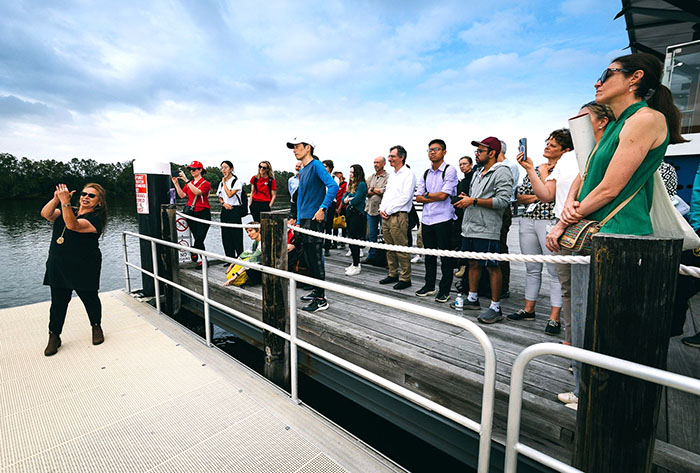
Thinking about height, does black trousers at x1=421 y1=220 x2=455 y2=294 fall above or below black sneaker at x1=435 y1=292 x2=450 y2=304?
above

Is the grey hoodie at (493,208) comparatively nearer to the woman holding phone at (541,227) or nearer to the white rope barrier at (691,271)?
the woman holding phone at (541,227)

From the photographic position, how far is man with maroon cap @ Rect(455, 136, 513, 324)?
11.1 feet

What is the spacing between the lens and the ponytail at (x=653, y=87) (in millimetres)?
1694

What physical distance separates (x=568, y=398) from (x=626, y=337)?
37.6 inches

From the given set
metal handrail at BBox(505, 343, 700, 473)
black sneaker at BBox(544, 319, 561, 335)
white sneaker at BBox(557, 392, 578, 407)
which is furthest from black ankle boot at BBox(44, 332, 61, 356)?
black sneaker at BBox(544, 319, 561, 335)

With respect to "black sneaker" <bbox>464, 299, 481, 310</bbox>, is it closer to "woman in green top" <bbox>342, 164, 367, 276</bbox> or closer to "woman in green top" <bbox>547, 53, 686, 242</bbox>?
"woman in green top" <bbox>547, 53, 686, 242</bbox>

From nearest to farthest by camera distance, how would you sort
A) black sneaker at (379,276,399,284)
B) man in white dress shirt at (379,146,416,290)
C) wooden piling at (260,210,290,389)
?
1. wooden piling at (260,210,290,389)
2. man in white dress shirt at (379,146,416,290)
3. black sneaker at (379,276,399,284)

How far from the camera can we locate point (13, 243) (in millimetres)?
17656

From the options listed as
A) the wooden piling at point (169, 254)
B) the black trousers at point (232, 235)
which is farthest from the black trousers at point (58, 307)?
the black trousers at point (232, 235)

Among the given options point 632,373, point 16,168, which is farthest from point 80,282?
point 16,168

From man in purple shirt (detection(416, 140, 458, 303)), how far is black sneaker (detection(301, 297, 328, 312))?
48.7 inches

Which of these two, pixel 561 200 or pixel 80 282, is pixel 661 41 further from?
pixel 80 282

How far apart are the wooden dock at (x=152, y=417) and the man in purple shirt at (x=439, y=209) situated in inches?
87.8

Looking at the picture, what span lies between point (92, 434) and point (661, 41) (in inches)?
628
